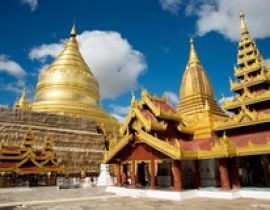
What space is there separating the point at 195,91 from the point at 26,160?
15.7 metres

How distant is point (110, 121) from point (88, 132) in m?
5.86

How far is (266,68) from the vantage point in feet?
64.1

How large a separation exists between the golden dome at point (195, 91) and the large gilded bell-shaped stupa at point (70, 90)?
50.3 ft

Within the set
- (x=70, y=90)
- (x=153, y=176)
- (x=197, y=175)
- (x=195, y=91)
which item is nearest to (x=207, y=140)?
(x=197, y=175)

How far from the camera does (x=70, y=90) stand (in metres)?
40.1

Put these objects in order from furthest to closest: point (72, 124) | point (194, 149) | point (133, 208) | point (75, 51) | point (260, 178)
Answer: point (75, 51), point (72, 124), point (260, 178), point (194, 149), point (133, 208)

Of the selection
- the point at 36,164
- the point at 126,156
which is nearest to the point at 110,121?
the point at 36,164

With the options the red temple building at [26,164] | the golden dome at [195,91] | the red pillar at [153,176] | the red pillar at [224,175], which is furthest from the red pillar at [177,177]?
the red temple building at [26,164]

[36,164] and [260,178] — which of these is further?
[36,164]

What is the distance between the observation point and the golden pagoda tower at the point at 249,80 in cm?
1702

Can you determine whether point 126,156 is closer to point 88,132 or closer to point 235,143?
point 235,143

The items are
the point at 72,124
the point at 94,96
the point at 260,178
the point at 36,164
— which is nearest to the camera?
the point at 260,178

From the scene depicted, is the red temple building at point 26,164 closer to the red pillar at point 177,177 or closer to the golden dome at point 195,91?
the red pillar at point 177,177

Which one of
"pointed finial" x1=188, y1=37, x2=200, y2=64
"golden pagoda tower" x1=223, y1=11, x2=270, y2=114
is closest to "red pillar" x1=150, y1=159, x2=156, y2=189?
"golden pagoda tower" x1=223, y1=11, x2=270, y2=114
